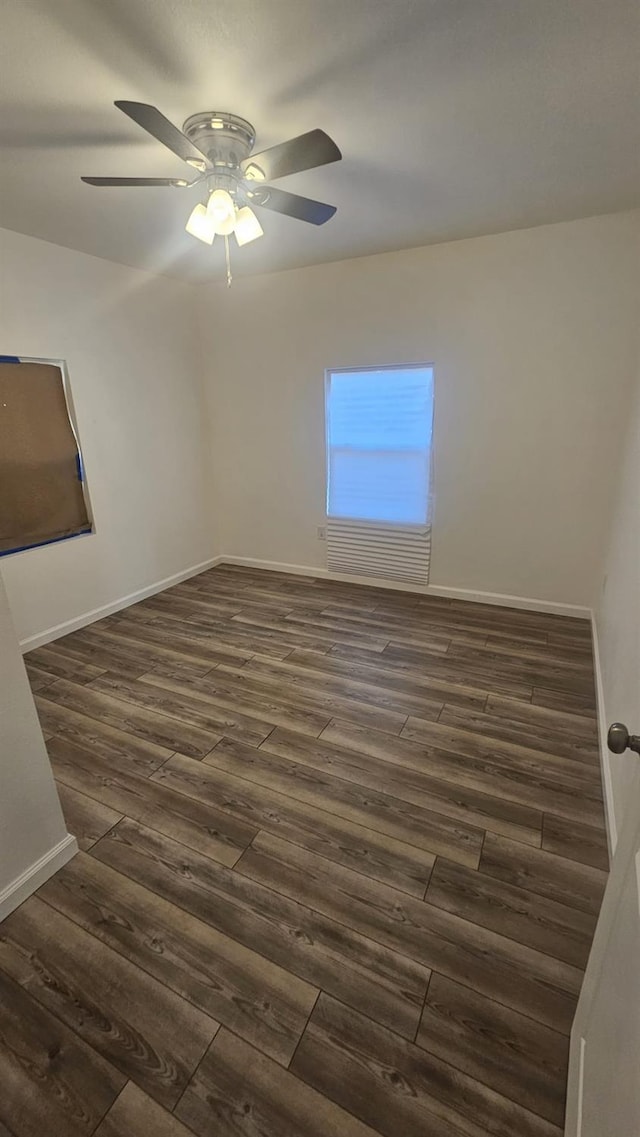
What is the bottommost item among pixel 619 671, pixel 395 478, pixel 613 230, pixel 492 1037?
pixel 492 1037

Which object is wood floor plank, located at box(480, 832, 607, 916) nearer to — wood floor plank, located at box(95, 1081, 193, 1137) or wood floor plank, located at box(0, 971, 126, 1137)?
wood floor plank, located at box(95, 1081, 193, 1137)

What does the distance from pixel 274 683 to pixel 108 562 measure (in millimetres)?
1819

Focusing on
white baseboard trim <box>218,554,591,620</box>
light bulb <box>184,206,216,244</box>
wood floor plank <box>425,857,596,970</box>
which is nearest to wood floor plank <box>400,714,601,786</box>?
wood floor plank <box>425,857,596,970</box>

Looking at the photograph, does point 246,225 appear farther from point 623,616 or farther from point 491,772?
point 491,772

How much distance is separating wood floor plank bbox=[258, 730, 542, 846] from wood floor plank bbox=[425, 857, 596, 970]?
223mm

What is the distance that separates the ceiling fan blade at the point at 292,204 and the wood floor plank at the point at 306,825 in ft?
7.86

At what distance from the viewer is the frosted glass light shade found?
1.94 m

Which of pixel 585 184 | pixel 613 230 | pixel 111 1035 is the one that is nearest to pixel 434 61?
pixel 585 184

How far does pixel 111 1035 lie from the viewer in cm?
117

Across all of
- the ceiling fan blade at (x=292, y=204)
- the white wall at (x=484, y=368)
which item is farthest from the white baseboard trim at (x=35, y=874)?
the white wall at (x=484, y=368)

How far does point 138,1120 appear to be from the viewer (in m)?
1.03

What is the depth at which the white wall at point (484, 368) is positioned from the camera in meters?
2.84

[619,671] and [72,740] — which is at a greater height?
[619,671]

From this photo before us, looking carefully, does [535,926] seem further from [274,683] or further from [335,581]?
[335,581]
